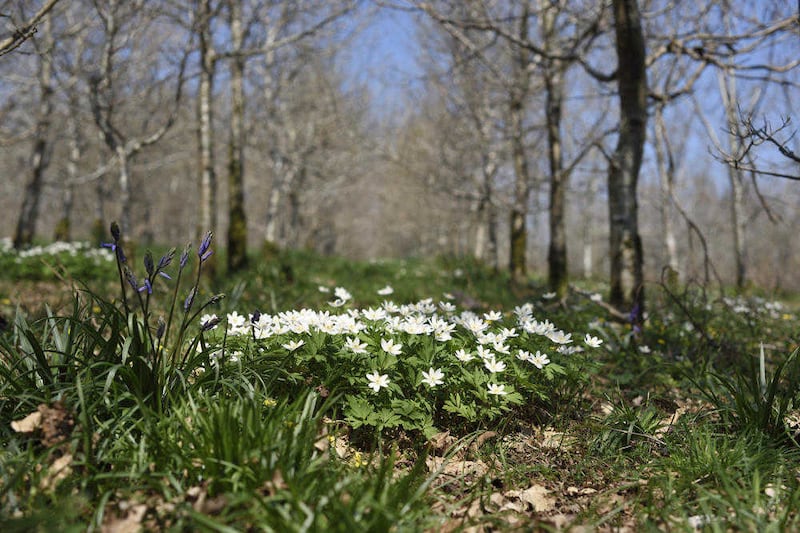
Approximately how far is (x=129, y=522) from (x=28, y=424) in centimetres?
60

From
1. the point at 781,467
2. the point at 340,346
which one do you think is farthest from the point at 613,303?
the point at 340,346

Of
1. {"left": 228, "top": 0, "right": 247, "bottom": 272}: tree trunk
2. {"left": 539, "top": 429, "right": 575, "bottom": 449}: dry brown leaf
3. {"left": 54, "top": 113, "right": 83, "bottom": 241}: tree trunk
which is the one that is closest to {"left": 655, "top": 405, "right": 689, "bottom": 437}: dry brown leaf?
{"left": 539, "top": 429, "right": 575, "bottom": 449}: dry brown leaf

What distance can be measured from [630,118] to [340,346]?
12.2 feet

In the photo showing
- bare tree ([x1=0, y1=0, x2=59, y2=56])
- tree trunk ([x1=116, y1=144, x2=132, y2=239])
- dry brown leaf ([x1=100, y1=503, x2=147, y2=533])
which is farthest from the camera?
tree trunk ([x1=116, y1=144, x2=132, y2=239])

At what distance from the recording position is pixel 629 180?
4.46 meters

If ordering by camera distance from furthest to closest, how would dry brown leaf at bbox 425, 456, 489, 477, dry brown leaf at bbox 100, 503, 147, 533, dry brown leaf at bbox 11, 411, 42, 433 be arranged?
dry brown leaf at bbox 425, 456, 489, 477, dry brown leaf at bbox 11, 411, 42, 433, dry brown leaf at bbox 100, 503, 147, 533

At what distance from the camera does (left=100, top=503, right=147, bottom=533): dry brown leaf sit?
154 cm

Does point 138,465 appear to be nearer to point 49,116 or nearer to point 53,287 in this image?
point 53,287

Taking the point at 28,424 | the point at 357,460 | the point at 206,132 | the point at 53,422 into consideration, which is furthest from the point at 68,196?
the point at 357,460

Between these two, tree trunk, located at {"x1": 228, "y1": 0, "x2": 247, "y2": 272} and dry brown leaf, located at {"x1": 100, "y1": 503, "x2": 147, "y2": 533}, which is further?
tree trunk, located at {"x1": 228, "y1": 0, "x2": 247, "y2": 272}

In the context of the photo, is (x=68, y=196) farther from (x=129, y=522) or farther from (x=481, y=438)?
(x=481, y=438)

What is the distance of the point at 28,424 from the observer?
1783 millimetres

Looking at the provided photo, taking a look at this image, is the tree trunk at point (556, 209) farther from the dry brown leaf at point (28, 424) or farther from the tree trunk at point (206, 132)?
the dry brown leaf at point (28, 424)

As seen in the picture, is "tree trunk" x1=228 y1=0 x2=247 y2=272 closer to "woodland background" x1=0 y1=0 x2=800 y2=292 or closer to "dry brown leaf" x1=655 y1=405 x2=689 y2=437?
"woodland background" x1=0 y1=0 x2=800 y2=292
